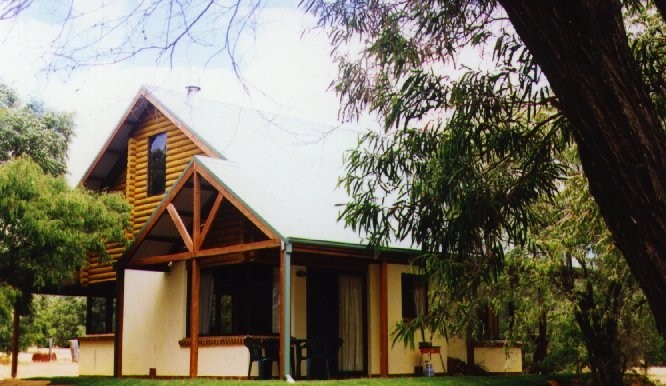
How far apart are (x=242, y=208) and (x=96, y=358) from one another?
27.0 ft

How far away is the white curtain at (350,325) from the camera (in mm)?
17969

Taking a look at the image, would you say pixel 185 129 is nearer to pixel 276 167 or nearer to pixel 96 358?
pixel 276 167

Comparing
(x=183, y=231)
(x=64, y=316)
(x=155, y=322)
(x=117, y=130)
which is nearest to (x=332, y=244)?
(x=183, y=231)

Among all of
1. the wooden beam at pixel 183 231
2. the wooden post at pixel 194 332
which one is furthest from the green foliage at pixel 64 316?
the wooden post at pixel 194 332

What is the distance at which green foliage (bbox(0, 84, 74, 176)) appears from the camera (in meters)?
25.3

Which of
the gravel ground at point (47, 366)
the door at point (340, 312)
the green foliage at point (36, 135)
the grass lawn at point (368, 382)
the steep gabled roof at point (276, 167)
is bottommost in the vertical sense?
the gravel ground at point (47, 366)

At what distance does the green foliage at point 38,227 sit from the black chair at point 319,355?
4.96 metres

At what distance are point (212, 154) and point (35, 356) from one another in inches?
1055

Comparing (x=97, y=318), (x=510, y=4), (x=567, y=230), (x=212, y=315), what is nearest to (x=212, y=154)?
(x=212, y=315)

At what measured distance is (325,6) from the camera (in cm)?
955

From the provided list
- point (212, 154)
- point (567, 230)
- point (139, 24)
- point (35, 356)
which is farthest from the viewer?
point (35, 356)

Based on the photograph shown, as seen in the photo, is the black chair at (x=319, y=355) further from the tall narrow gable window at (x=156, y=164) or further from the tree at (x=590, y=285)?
the tall narrow gable window at (x=156, y=164)

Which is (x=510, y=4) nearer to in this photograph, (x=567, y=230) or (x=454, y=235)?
(x=454, y=235)

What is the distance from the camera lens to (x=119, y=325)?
19.6 m
